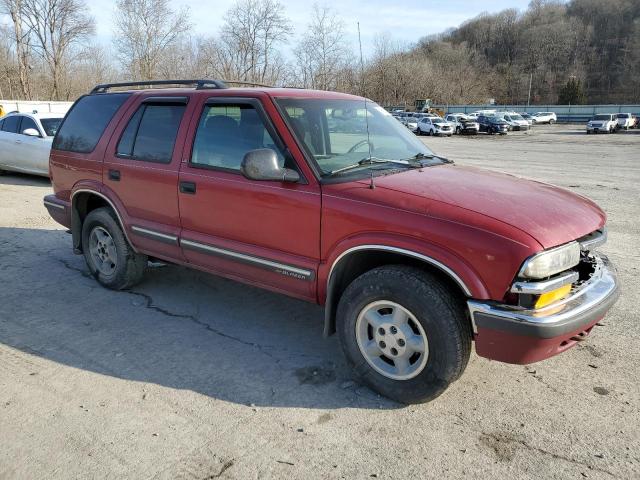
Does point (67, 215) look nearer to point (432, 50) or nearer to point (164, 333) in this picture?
point (164, 333)

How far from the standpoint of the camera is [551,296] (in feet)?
9.54

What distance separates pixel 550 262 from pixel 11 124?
1261 cm

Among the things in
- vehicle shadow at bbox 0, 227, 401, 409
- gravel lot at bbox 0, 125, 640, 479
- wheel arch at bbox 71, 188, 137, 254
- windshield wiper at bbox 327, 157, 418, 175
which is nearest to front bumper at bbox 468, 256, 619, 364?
gravel lot at bbox 0, 125, 640, 479

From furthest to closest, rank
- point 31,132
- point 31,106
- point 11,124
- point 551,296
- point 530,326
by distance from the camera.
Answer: point 31,106
point 11,124
point 31,132
point 551,296
point 530,326

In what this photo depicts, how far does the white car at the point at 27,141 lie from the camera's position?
11125 mm

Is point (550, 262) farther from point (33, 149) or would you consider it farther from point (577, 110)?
point (577, 110)

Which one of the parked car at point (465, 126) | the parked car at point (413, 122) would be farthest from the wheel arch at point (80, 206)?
the parked car at point (465, 126)

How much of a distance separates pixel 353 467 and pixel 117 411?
4.83 ft

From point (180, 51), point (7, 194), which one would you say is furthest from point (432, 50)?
point (7, 194)

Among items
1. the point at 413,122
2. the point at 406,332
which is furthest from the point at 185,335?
the point at 413,122

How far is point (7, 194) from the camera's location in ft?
33.3

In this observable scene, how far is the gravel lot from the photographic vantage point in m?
2.71

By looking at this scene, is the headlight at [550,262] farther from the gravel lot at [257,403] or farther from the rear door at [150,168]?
the rear door at [150,168]

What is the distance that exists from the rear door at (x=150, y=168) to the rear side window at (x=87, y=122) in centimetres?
28
